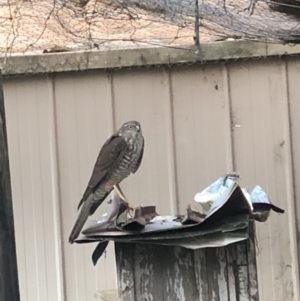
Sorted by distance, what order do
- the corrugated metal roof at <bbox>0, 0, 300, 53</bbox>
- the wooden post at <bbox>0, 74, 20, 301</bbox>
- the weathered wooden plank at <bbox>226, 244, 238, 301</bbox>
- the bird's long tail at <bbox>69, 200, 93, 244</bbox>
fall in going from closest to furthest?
the wooden post at <bbox>0, 74, 20, 301</bbox>
the weathered wooden plank at <bbox>226, 244, 238, 301</bbox>
the bird's long tail at <bbox>69, 200, 93, 244</bbox>
the corrugated metal roof at <bbox>0, 0, 300, 53</bbox>

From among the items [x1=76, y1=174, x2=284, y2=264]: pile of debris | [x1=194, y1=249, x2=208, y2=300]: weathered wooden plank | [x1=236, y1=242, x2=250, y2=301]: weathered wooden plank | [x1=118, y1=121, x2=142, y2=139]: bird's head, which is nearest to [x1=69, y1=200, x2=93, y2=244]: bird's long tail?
[x1=76, y1=174, x2=284, y2=264]: pile of debris

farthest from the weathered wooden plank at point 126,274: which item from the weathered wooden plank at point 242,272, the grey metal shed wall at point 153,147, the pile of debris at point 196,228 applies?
the grey metal shed wall at point 153,147

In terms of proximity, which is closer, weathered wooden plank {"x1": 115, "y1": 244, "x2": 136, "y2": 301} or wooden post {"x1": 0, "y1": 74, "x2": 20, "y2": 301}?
wooden post {"x1": 0, "y1": 74, "x2": 20, "y2": 301}

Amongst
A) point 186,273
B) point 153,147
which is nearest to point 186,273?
point 186,273

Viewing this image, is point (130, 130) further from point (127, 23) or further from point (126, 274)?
point (126, 274)

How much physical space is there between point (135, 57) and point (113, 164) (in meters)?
0.73

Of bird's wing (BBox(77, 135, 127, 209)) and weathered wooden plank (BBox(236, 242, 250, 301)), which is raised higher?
bird's wing (BBox(77, 135, 127, 209))

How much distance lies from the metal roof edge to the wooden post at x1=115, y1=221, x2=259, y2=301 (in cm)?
105

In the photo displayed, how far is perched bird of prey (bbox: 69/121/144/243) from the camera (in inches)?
83.7

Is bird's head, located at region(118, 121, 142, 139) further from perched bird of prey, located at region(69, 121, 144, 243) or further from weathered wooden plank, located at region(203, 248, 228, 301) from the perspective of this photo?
weathered wooden plank, located at region(203, 248, 228, 301)

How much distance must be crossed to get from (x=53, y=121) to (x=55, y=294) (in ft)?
2.66

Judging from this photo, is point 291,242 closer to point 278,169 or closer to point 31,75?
point 278,169

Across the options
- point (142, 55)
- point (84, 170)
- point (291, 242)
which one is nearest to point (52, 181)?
point (84, 170)

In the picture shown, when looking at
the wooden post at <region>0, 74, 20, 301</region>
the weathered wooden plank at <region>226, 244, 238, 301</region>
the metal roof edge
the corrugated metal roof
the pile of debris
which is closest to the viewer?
the wooden post at <region>0, 74, 20, 301</region>
